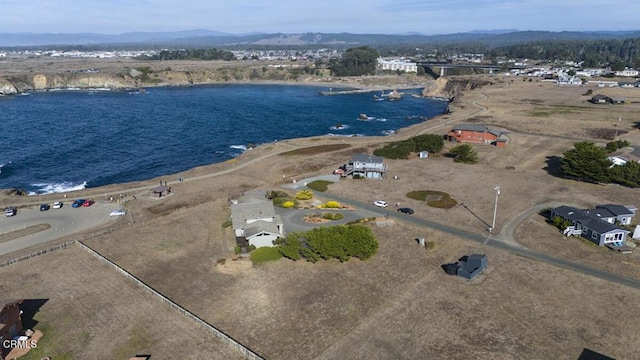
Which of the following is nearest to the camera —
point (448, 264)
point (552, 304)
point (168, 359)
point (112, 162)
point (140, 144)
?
point (168, 359)

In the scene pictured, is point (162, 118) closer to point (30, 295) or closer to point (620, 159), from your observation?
point (30, 295)

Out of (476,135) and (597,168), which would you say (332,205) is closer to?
(597,168)

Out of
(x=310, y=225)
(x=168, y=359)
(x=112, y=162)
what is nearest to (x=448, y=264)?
(x=310, y=225)

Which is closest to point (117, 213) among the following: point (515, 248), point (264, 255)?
point (264, 255)

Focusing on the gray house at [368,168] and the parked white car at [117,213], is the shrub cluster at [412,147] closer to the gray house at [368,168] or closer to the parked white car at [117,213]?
the gray house at [368,168]

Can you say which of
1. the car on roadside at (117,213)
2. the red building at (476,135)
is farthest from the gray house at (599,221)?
the car on roadside at (117,213)

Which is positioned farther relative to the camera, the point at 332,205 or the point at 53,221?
the point at 332,205
